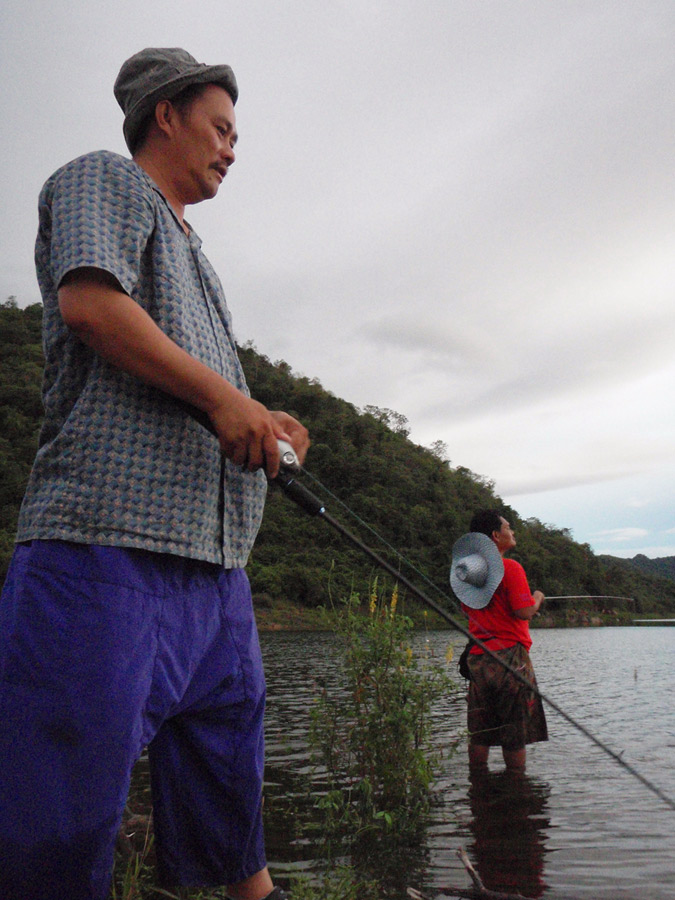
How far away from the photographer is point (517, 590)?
567 centimetres

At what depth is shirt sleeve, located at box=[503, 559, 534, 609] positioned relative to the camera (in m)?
5.64

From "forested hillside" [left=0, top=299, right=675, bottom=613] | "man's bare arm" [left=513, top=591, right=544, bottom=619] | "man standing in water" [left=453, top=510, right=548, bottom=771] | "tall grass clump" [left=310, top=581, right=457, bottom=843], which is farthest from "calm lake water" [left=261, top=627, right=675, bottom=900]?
"forested hillside" [left=0, top=299, right=675, bottom=613]

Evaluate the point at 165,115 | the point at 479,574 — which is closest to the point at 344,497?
the point at 479,574

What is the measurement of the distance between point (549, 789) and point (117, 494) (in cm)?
599

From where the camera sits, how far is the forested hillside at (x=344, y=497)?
164 ft

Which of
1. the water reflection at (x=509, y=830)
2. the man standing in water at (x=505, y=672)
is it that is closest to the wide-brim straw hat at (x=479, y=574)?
the man standing in water at (x=505, y=672)

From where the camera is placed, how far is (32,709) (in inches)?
52.0

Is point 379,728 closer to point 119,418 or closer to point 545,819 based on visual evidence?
point 545,819

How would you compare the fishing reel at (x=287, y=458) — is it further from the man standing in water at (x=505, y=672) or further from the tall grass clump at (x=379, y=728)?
the man standing in water at (x=505, y=672)

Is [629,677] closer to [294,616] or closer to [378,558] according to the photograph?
[378,558]

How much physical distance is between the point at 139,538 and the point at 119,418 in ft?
0.81

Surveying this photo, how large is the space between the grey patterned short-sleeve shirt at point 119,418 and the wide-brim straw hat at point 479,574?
14.1 ft

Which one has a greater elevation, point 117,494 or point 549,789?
point 117,494

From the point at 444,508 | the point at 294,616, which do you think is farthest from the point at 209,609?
the point at 444,508
